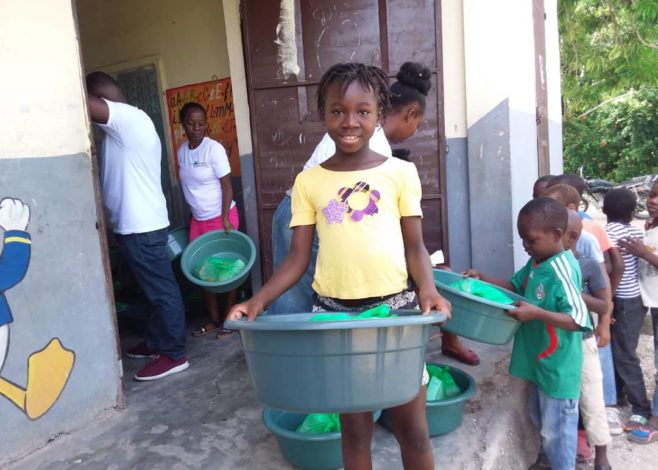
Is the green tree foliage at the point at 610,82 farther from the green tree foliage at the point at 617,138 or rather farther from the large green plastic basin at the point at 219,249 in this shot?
the large green plastic basin at the point at 219,249

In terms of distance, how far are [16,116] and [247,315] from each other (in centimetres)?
145

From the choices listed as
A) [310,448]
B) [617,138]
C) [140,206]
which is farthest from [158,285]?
[617,138]

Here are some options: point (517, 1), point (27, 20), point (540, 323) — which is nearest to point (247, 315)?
point (540, 323)

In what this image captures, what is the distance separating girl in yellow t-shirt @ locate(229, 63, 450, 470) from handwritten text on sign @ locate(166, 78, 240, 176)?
2.94 meters

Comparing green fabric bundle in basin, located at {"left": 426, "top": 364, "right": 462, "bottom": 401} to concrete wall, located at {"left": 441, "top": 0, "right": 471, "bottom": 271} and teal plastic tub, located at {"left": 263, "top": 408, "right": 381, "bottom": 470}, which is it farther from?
concrete wall, located at {"left": 441, "top": 0, "right": 471, "bottom": 271}

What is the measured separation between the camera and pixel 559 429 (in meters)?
2.50

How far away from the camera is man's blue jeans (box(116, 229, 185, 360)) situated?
3203 mm

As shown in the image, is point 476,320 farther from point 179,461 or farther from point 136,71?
point 136,71

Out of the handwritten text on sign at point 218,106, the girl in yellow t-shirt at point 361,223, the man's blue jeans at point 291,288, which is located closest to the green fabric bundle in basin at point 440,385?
the man's blue jeans at point 291,288

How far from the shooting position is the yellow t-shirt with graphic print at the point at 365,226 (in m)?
1.74

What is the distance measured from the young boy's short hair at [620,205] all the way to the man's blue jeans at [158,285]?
256 centimetres

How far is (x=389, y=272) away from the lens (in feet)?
5.78

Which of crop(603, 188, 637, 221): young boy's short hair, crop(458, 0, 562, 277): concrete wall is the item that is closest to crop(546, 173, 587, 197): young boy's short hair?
crop(603, 188, 637, 221): young boy's short hair

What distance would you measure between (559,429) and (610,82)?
9.15 m
